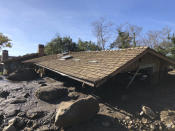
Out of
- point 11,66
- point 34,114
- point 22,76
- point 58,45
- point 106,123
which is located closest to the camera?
point 106,123

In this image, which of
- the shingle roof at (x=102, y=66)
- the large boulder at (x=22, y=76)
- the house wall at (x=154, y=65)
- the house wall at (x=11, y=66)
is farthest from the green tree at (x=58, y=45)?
the house wall at (x=154, y=65)

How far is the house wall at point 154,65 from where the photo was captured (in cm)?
764

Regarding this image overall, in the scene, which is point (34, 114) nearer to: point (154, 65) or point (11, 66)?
point (154, 65)

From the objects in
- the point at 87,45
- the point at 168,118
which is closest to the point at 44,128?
the point at 168,118

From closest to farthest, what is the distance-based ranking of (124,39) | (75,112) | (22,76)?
(75,112), (22,76), (124,39)

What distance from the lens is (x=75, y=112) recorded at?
13.7ft

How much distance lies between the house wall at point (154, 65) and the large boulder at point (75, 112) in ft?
12.7

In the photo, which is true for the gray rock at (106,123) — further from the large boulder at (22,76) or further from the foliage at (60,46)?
the foliage at (60,46)

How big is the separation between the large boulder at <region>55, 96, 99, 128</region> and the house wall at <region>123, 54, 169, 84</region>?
3.88 meters

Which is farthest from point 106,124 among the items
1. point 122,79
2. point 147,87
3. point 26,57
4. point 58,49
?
point 58,49

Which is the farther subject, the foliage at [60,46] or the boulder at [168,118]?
the foliage at [60,46]

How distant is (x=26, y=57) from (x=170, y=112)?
21.6 metres

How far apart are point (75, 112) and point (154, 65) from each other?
7480mm

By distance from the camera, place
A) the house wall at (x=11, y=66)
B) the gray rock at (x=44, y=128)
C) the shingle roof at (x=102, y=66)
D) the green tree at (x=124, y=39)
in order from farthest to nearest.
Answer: the green tree at (x=124, y=39) → the house wall at (x=11, y=66) → the shingle roof at (x=102, y=66) → the gray rock at (x=44, y=128)
